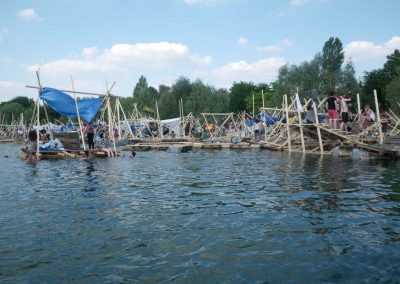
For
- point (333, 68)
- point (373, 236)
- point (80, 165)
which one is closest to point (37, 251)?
point (373, 236)

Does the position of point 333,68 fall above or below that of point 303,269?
above

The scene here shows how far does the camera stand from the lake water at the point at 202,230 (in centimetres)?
591

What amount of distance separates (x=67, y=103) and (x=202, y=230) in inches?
733

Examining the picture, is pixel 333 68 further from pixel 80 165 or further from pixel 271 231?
pixel 271 231

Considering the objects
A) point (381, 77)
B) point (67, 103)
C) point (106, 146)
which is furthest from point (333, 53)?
point (67, 103)

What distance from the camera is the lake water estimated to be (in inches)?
233

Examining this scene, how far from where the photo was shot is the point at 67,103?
2422 centimetres

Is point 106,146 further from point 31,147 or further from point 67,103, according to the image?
point 31,147

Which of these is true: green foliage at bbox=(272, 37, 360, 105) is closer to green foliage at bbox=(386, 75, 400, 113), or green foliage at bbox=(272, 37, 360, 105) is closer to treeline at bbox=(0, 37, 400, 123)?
treeline at bbox=(0, 37, 400, 123)

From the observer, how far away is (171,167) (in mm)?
19297

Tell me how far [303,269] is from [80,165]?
52.5ft

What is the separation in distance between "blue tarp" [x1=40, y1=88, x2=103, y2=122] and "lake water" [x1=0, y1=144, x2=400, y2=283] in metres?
9.67

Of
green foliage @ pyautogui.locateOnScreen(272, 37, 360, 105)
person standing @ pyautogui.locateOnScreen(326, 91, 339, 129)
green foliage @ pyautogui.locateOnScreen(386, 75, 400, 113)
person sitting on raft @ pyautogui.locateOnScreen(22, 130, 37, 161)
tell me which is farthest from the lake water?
green foliage @ pyautogui.locateOnScreen(272, 37, 360, 105)

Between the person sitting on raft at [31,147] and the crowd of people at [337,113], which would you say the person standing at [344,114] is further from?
the person sitting on raft at [31,147]
